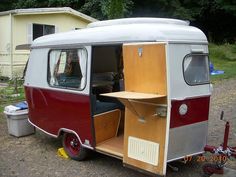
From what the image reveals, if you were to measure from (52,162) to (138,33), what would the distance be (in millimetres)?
2771

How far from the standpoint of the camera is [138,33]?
5152 millimetres

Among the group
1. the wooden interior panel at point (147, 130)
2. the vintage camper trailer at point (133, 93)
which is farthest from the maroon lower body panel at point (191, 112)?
the wooden interior panel at point (147, 130)

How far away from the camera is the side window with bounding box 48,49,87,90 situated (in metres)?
6.06

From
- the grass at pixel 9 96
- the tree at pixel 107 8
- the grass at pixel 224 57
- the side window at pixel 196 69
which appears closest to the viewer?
the side window at pixel 196 69

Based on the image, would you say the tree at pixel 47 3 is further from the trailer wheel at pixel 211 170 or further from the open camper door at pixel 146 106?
the trailer wheel at pixel 211 170

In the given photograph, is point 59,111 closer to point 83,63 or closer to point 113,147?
point 83,63

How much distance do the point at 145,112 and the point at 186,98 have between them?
2.01 feet

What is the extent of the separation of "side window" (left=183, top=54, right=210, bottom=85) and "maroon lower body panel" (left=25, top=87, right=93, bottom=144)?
1.61 meters

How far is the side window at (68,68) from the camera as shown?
6059mm

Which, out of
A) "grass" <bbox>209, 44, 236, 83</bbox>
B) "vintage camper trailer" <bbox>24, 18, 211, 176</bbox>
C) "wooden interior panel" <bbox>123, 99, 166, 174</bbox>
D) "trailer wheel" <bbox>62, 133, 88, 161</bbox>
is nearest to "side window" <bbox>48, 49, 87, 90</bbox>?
"vintage camper trailer" <bbox>24, 18, 211, 176</bbox>

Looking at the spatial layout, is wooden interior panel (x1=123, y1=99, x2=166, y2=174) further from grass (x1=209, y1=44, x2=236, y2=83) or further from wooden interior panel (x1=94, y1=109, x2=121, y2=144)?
grass (x1=209, y1=44, x2=236, y2=83)

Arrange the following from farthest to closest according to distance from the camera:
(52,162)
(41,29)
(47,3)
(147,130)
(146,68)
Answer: (47,3) < (41,29) < (52,162) < (147,130) < (146,68)

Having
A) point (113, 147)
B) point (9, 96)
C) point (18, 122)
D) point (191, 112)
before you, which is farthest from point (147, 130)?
point (9, 96)

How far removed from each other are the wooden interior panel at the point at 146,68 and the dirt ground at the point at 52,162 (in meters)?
1.54
